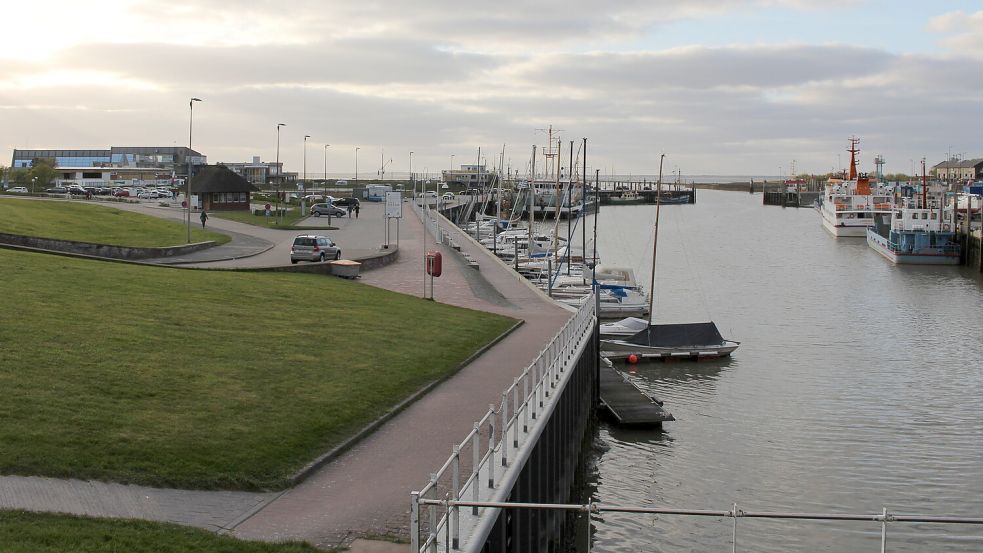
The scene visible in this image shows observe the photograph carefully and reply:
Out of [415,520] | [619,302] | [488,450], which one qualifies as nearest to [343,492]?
[488,450]

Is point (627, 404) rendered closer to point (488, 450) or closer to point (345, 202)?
point (488, 450)

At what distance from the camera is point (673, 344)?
42125mm

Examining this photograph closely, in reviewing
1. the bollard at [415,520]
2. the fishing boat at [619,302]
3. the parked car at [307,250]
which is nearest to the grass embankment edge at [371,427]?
the bollard at [415,520]

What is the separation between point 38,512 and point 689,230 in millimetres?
131368

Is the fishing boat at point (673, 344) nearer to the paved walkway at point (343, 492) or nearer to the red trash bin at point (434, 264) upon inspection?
the red trash bin at point (434, 264)

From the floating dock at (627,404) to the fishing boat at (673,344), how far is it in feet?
20.2

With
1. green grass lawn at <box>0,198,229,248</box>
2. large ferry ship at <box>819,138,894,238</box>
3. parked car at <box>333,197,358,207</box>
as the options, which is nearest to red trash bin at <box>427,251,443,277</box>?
green grass lawn at <box>0,198,229,248</box>

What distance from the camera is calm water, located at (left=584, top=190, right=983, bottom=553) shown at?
2220 cm

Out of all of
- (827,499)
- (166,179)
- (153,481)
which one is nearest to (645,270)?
(827,499)

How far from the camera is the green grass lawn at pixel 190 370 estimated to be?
15.3m

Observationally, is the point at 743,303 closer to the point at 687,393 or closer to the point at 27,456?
the point at 687,393

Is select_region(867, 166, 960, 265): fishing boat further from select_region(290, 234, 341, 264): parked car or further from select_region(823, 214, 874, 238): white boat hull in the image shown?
select_region(290, 234, 341, 264): parked car

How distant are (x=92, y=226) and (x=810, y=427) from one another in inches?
1599

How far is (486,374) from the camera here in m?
24.7
